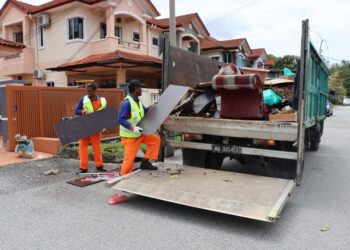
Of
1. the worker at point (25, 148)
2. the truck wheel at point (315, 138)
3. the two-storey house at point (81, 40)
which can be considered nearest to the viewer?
the worker at point (25, 148)

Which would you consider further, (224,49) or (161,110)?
(224,49)

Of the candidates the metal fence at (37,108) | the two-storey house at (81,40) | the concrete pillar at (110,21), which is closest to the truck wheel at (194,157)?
the metal fence at (37,108)

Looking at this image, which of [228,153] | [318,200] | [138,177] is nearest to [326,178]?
[318,200]

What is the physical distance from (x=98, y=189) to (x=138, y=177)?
0.80 m

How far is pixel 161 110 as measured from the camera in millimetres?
5516

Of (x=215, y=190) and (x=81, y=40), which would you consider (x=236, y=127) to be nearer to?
(x=215, y=190)

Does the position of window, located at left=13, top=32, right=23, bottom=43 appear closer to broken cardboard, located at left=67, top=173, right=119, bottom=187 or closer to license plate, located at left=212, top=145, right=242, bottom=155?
broken cardboard, located at left=67, top=173, right=119, bottom=187

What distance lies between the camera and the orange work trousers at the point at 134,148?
5367mm

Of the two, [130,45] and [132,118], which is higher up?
[130,45]

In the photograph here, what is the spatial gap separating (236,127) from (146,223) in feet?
6.38

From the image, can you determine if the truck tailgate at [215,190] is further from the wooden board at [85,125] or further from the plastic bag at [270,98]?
the wooden board at [85,125]

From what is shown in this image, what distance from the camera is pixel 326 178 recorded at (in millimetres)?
6547

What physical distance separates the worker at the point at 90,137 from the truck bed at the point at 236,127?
1590mm

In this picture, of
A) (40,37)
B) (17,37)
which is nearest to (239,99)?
(40,37)
